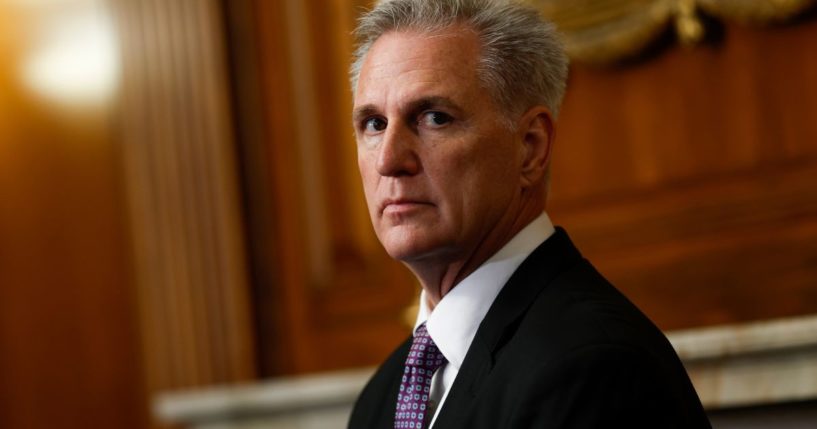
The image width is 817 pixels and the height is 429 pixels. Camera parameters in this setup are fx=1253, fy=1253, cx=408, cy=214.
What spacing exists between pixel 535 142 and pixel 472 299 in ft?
0.94

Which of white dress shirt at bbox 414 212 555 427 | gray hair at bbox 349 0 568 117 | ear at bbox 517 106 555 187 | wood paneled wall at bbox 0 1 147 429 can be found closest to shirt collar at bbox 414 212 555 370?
white dress shirt at bbox 414 212 555 427

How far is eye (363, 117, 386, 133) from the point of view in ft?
6.75

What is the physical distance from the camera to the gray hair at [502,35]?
6.54ft

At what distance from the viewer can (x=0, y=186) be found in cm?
475

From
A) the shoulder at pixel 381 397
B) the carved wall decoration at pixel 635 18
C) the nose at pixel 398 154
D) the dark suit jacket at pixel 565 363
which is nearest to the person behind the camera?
the dark suit jacket at pixel 565 363

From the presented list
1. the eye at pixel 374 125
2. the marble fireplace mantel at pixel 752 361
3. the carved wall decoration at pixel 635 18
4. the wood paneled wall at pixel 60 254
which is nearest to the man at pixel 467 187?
the eye at pixel 374 125

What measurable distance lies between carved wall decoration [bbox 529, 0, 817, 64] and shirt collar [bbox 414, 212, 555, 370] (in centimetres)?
154

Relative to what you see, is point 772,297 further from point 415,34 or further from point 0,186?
point 0,186

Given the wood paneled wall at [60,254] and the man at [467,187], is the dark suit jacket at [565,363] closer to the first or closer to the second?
the man at [467,187]

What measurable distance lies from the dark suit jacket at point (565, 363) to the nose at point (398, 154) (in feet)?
0.78

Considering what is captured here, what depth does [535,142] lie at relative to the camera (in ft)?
6.75

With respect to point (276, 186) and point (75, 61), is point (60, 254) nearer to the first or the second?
point (75, 61)

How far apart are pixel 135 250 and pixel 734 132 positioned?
2.22 m

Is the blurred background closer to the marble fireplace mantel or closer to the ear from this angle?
the marble fireplace mantel
